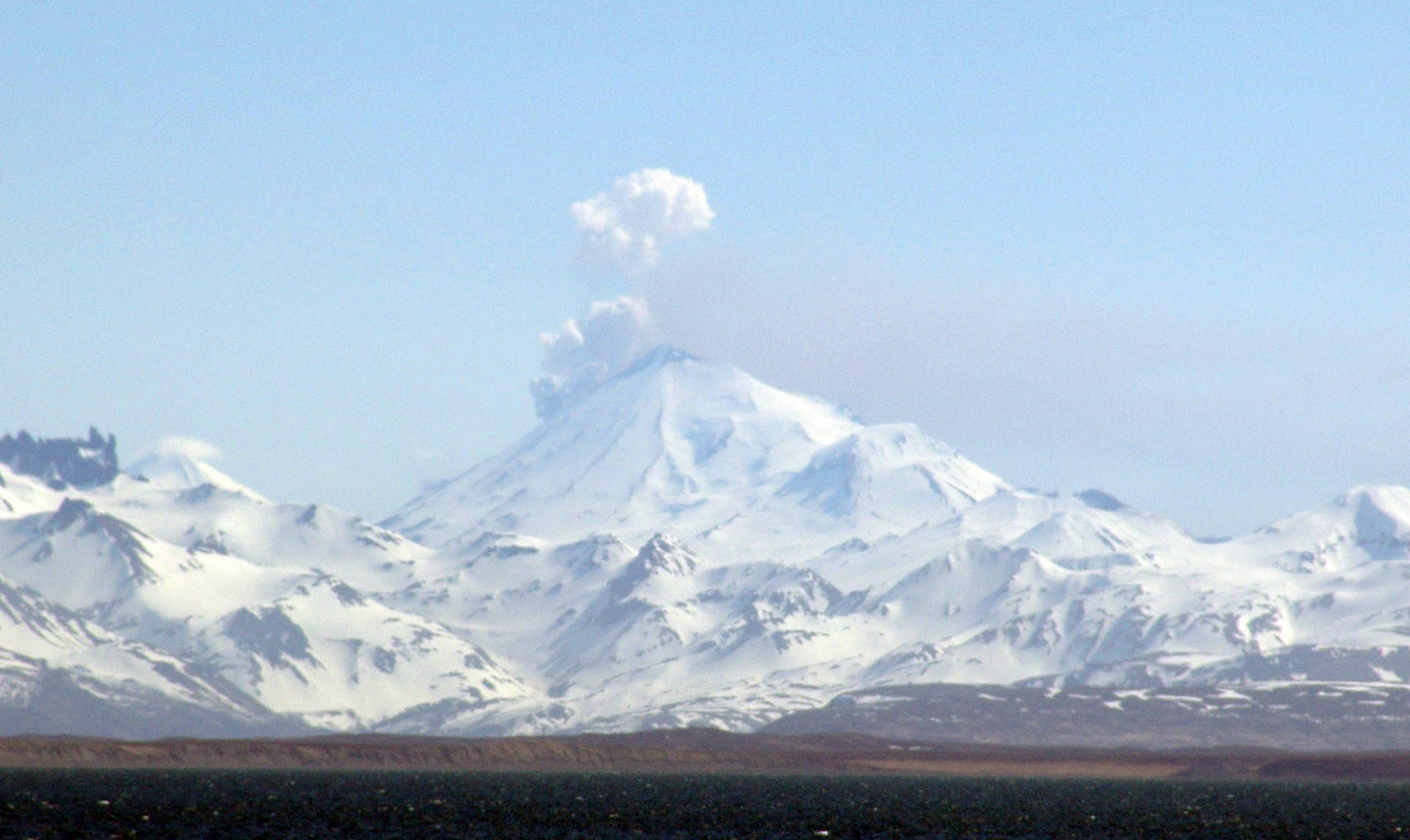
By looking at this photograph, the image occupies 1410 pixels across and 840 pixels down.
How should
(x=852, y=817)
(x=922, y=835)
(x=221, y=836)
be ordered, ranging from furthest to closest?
(x=852, y=817), (x=922, y=835), (x=221, y=836)

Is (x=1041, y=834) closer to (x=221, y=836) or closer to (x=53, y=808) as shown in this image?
(x=221, y=836)

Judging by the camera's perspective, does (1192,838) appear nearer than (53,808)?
Yes

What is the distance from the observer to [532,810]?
607ft

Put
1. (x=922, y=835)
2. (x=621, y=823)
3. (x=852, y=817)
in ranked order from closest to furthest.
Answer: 1. (x=922, y=835)
2. (x=621, y=823)
3. (x=852, y=817)

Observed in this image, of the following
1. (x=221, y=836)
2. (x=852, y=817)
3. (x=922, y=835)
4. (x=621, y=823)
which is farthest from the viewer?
(x=852, y=817)

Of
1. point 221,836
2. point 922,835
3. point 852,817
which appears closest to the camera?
point 221,836

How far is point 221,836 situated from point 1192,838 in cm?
6763

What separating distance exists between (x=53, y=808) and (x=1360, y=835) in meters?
99.8

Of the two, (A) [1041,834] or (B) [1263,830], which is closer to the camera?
(A) [1041,834]

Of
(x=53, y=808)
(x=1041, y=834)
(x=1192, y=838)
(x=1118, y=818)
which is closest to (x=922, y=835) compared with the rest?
(x=1041, y=834)

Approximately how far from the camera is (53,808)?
553 feet

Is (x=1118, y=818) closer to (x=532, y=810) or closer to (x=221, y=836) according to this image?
(x=532, y=810)

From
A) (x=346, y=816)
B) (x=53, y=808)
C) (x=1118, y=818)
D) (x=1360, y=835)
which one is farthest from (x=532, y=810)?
(x=1360, y=835)

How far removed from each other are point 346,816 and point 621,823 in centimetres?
2235
